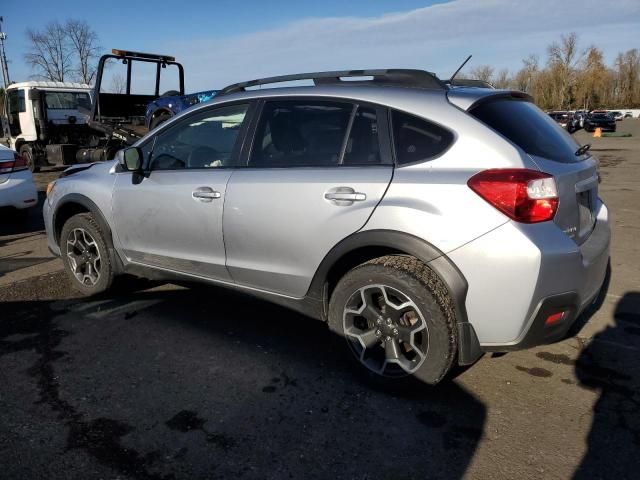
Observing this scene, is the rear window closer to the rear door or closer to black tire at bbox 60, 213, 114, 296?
the rear door

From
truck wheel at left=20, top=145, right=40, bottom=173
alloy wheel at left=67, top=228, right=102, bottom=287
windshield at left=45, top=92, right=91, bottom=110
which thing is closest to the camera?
alloy wheel at left=67, top=228, right=102, bottom=287

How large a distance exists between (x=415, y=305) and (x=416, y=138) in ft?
2.98

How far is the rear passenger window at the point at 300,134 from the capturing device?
3.24m

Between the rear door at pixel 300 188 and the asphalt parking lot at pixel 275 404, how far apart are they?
64 cm

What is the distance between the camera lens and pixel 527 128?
3.03 metres

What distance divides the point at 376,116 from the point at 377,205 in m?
0.55

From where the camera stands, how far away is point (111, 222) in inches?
170

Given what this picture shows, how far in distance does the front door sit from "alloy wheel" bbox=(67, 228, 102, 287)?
0.46 meters

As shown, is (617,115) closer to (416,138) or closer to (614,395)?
(614,395)

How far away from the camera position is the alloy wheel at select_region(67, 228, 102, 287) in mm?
4578

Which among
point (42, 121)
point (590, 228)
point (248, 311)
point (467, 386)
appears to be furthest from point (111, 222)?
point (42, 121)

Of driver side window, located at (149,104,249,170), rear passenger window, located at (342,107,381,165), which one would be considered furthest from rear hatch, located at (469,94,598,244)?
driver side window, located at (149,104,249,170)

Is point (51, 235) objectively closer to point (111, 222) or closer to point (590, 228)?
point (111, 222)

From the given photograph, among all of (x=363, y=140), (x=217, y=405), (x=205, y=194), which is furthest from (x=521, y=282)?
(x=205, y=194)
